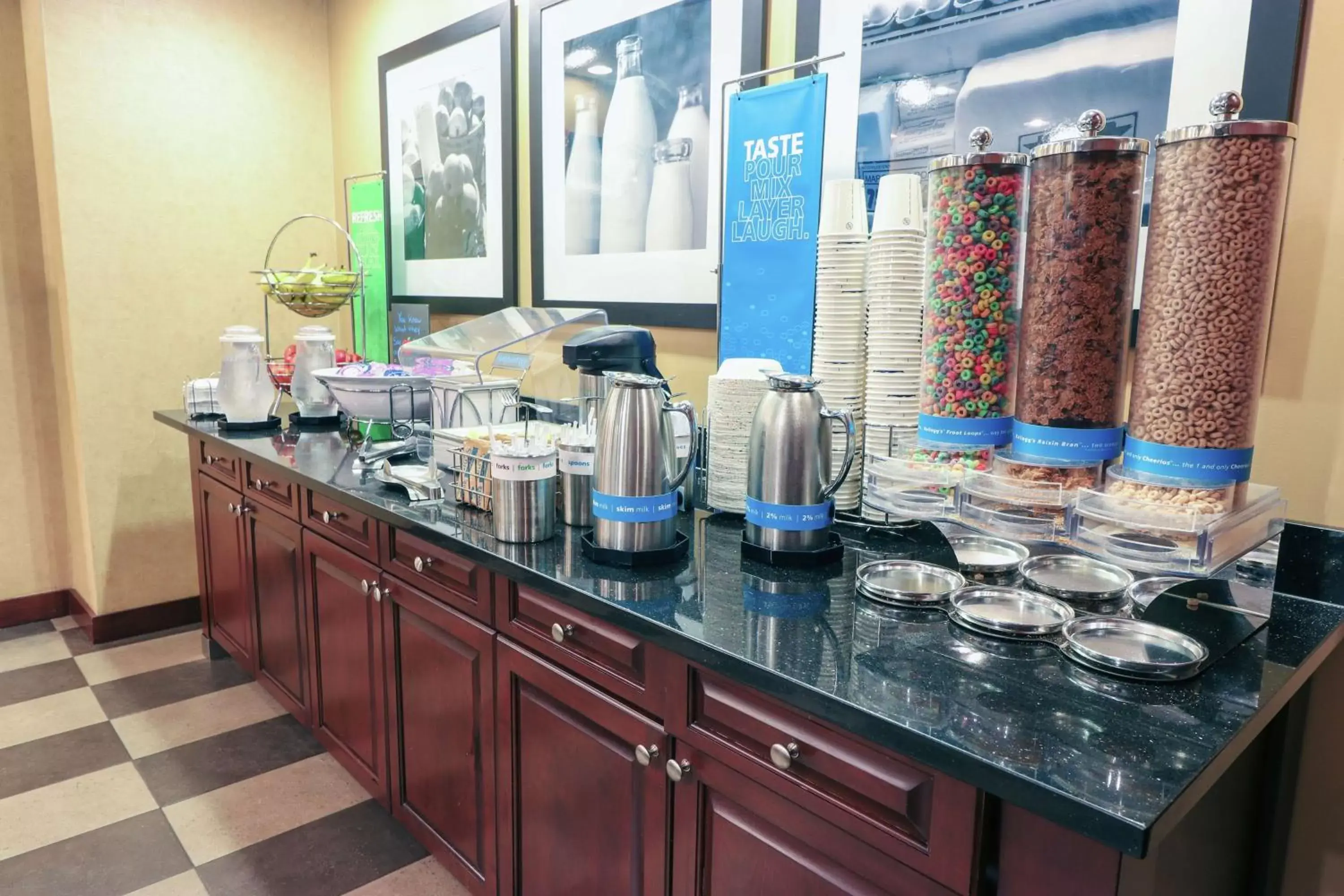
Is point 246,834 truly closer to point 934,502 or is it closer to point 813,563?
point 813,563

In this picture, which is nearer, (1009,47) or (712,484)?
(1009,47)

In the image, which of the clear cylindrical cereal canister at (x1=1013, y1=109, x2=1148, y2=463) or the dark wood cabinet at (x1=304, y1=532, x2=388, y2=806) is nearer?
the clear cylindrical cereal canister at (x1=1013, y1=109, x2=1148, y2=463)

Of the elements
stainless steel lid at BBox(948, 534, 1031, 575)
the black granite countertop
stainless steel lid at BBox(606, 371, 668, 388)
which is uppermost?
stainless steel lid at BBox(606, 371, 668, 388)

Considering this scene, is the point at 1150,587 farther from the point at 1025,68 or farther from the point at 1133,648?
the point at 1025,68

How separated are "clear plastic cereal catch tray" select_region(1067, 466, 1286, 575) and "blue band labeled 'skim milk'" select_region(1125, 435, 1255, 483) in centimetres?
1

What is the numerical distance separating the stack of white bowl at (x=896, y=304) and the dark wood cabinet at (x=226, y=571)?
1973mm

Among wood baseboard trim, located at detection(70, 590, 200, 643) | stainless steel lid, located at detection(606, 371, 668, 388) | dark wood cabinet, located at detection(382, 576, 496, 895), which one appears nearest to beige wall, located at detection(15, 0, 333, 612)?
wood baseboard trim, located at detection(70, 590, 200, 643)

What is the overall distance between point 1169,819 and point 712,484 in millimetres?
991

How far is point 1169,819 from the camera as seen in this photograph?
69 centimetres

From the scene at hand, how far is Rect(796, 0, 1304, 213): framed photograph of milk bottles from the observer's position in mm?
1222

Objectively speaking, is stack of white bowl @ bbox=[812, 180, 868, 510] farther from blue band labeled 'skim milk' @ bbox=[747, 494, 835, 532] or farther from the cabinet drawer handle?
the cabinet drawer handle

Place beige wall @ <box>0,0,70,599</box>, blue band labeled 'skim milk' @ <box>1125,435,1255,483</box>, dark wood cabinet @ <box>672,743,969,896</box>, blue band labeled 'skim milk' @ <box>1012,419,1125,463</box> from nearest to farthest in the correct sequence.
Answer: dark wood cabinet @ <box>672,743,969,896</box> → blue band labeled 'skim milk' @ <box>1125,435,1255,483</box> → blue band labeled 'skim milk' @ <box>1012,419,1125,463</box> → beige wall @ <box>0,0,70,599</box>

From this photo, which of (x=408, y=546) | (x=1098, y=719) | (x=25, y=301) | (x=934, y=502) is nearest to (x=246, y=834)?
(x=408, y=546)

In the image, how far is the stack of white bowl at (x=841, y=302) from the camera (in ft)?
4.72
